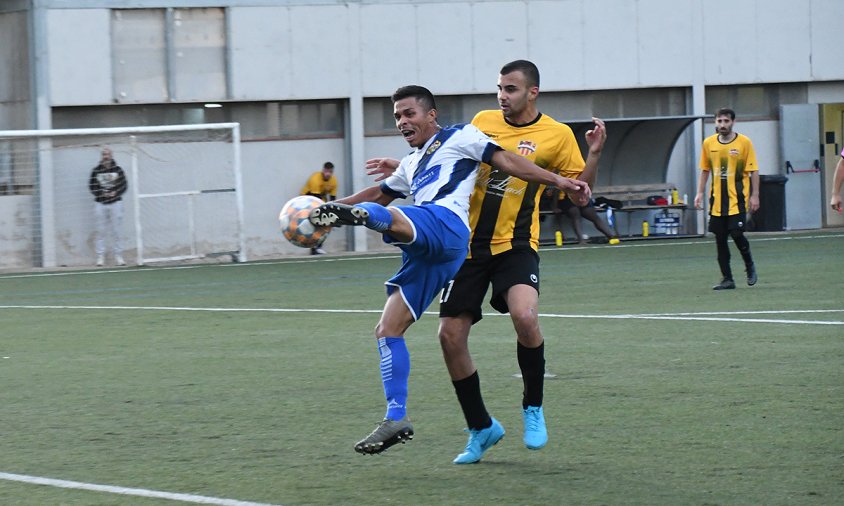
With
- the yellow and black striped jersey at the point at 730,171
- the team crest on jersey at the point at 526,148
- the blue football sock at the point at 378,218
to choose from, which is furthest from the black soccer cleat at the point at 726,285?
the blue football sock at the point at 378,218

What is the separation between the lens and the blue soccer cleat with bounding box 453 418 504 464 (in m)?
6.90

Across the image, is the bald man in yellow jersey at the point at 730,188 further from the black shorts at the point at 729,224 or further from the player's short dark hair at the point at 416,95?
the player's short dark hair at the point at 416,95

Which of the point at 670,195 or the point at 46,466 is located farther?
the point at 670,195

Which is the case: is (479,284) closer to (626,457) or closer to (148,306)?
(626,457)

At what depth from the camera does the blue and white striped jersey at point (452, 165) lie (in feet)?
22.9

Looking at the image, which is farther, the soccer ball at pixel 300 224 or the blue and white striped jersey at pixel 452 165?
the blue and white striped jersey at pixel 452 165

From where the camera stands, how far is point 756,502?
231 inches

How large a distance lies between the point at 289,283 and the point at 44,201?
7.50 meters

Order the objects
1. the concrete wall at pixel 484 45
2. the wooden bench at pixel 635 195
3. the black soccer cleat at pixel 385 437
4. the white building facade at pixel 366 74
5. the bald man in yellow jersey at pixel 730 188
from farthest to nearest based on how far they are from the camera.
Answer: the wooden bench at pixel 635 195 < the concrete wall at pixel 484 45 < the white building facade at pixel 366 74 < the bald man in yellow jersey at pixel 730 188 < the black soccer cleat at pixel 385 437

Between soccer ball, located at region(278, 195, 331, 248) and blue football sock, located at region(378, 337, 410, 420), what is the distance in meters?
0.59

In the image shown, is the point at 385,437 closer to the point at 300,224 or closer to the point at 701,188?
the point at 300,224

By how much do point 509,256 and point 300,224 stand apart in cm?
136

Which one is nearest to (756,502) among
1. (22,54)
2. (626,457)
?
(626,457)

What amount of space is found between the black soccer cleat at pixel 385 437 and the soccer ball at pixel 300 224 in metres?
0.90
